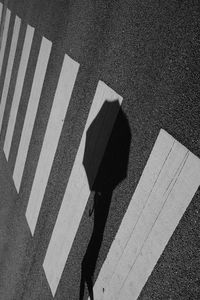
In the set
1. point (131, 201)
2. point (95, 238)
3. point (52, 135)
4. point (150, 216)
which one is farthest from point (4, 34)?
point (150, 216)

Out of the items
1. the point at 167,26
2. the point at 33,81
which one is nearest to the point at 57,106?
the point at 33,81

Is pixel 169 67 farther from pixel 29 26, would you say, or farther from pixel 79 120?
pixel 29 26

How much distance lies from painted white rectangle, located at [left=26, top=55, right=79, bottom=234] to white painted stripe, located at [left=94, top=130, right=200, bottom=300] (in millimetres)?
1835

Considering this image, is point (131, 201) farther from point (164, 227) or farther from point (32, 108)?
point (32, 108)

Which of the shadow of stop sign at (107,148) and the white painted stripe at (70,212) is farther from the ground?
the shadow of stop sign at (107,148)

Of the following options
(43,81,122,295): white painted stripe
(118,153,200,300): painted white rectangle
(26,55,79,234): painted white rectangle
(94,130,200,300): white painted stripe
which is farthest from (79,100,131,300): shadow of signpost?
(26,55,79,234): painted white rectangle

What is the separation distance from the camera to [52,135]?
4711 millimetres

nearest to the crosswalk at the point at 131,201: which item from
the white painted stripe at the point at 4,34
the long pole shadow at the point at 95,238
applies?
the long pole shadow at the point at 95,238

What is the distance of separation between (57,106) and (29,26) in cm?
244

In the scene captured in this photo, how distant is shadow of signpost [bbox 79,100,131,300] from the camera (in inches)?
132

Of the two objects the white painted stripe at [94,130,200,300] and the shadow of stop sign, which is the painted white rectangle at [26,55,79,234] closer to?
the shadow of stop sign

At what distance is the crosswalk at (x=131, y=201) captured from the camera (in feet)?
8.68

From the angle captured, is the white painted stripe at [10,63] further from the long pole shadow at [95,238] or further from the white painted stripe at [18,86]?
the long pole shadow at [95,238]

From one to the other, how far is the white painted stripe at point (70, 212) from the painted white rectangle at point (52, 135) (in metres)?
0.67
